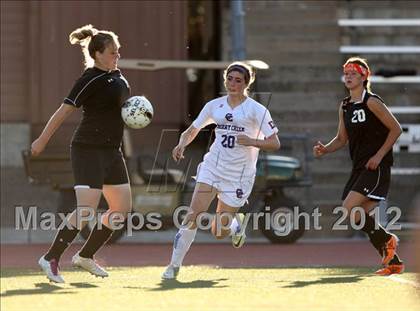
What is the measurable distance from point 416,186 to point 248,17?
3.72m

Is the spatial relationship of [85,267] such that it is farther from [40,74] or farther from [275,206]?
[40,74]

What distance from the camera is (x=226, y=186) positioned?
11023 millimetres

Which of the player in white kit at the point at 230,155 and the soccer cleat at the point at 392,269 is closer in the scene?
the player in white kit at the point at 230,155

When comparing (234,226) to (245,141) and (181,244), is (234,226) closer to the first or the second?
(181,244)

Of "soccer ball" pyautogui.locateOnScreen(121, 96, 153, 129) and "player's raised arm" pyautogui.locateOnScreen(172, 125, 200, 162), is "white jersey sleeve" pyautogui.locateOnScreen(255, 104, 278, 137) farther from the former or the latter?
"soccer ball" pyautogui.locateOnScreen(121, 96, 153, 129)

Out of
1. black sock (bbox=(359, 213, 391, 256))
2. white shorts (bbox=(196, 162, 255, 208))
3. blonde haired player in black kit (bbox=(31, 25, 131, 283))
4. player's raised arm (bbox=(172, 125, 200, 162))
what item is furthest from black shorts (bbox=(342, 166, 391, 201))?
blonde haired player in black kit (bbox=(31, 25, 131, 283))

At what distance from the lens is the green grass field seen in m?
8.89

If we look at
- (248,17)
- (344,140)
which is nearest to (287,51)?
(248,17)

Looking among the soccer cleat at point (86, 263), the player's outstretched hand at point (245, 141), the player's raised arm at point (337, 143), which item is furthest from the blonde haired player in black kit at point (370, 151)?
the soccer cleat at point (86, 263)

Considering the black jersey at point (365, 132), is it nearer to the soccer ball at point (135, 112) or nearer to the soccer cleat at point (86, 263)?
the soccer ball at point (135, 112)

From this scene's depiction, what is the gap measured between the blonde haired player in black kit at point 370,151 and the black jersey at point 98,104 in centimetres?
218

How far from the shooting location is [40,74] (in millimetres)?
19875

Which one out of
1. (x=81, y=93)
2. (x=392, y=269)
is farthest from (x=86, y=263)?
(x=392, y=269)

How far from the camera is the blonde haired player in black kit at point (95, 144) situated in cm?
1063
